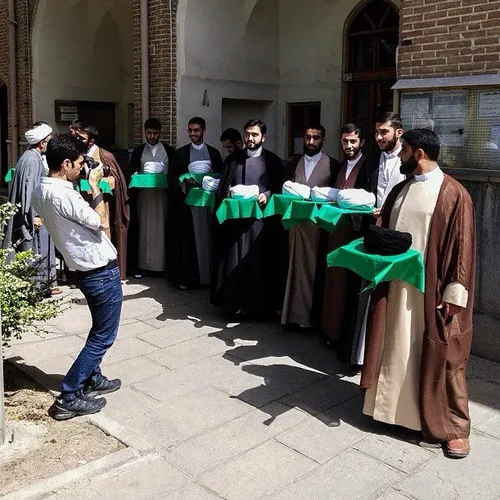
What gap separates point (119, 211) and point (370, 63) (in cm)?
369

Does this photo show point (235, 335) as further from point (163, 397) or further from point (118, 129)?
point (118, 129)

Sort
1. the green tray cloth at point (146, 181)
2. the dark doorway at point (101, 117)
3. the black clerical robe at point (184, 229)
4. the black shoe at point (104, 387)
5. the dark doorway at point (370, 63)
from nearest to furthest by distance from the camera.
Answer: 1. the black shoe at point (104, 387)
2. the black clerical robe at point (184, 229)
3. the green tray cloth at point (146, 181)
4. the dark doorway at point (370, 63)
5. the dark doorway at point (101, 117)

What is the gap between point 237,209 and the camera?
5.58 m

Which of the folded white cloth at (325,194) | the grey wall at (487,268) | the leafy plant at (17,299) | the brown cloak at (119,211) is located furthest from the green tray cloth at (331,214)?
the brown cloak at (119,211)

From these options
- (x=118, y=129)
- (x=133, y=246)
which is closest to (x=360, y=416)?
(x=133, y=246)

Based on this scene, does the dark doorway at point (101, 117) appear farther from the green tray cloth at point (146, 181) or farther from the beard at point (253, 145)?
the beard at point (253, 145)

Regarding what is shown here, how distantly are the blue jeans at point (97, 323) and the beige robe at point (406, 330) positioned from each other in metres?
1.65

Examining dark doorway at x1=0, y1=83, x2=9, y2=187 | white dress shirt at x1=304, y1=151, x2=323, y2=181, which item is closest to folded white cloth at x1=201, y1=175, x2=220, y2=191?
white dress shirt at x1=304, y1=151, x2=323, y2=181

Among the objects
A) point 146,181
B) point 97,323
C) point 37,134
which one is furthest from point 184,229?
point 97,323

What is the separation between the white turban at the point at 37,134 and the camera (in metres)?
6.25

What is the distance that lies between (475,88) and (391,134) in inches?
36.6

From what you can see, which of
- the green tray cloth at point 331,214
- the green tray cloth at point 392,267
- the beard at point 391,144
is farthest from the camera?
the beard at point 391,144

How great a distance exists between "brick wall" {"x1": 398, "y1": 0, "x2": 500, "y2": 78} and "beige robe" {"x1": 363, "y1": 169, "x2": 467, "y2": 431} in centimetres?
186

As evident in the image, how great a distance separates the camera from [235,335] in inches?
222
